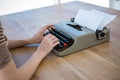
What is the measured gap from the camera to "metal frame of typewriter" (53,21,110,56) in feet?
3.11

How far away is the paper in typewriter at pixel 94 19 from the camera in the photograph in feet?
3.26

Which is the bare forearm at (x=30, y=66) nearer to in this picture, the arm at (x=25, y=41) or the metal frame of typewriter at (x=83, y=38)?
the metal frame of typewriter at (x=83, y=38)

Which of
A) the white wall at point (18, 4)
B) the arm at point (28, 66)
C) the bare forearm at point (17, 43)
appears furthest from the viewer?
the white wall at point (18, 4)

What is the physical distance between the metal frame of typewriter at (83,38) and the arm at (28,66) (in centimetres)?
5

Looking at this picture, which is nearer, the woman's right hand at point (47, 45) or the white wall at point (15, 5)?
the woman's right hand at point (47, 45)

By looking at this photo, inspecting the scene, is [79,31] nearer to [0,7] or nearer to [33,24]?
[33,24]

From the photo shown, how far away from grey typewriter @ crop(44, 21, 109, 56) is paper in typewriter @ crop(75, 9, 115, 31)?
1.1 inches

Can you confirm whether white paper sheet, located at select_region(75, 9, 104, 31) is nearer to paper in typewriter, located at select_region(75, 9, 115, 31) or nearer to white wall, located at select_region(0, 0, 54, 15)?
paper in typewriter, located at select_region(75, 9, 115, 31)

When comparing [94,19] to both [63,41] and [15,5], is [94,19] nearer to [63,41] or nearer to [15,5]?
[63,41]

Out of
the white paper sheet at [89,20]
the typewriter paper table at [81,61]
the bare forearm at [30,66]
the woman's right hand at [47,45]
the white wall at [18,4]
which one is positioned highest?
the white paper sheet at [89,20]


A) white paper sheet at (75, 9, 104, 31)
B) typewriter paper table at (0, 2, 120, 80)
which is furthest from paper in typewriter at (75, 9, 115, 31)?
typewriter paper table at (0, 2, 120, 80)

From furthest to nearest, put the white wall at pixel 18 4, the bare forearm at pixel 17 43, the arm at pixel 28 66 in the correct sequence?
the white wall at pixel 18 4 → the bare forearm at pixel 17 43 → the arm at pixel 28 66

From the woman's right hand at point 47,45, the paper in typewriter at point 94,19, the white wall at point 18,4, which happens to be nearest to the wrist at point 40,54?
the woman's right hand at point 47,45

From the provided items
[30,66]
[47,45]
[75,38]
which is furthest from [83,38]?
[30,66]
